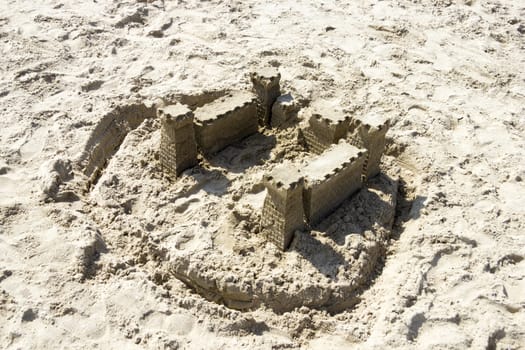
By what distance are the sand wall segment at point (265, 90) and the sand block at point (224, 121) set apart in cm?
22

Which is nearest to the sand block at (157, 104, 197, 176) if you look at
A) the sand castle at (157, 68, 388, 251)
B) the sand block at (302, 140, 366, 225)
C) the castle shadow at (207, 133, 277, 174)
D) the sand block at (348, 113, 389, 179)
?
the sand castle at (157, 68, 388, 251)

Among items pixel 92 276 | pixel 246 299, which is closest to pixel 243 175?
→ pixel 246 299

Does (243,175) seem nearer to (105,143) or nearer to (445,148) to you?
(105,143)

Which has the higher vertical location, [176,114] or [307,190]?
[176,114]

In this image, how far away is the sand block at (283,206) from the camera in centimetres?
423

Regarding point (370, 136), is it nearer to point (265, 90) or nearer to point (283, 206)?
point (283, 206)

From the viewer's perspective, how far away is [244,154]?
5.68 metres

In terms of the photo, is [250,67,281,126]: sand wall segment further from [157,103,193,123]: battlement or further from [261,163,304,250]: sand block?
[261,163,304,250]: sand block

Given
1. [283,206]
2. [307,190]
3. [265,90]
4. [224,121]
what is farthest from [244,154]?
[283,206]

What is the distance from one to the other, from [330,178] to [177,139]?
5.29 ft

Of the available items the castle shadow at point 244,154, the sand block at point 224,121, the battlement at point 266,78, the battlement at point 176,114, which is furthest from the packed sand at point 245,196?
the battlement at point 176,114

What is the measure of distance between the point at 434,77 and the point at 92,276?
5398 mm

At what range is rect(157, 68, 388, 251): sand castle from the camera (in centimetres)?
447

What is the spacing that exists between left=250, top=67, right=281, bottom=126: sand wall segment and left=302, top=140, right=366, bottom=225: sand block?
128 cm
